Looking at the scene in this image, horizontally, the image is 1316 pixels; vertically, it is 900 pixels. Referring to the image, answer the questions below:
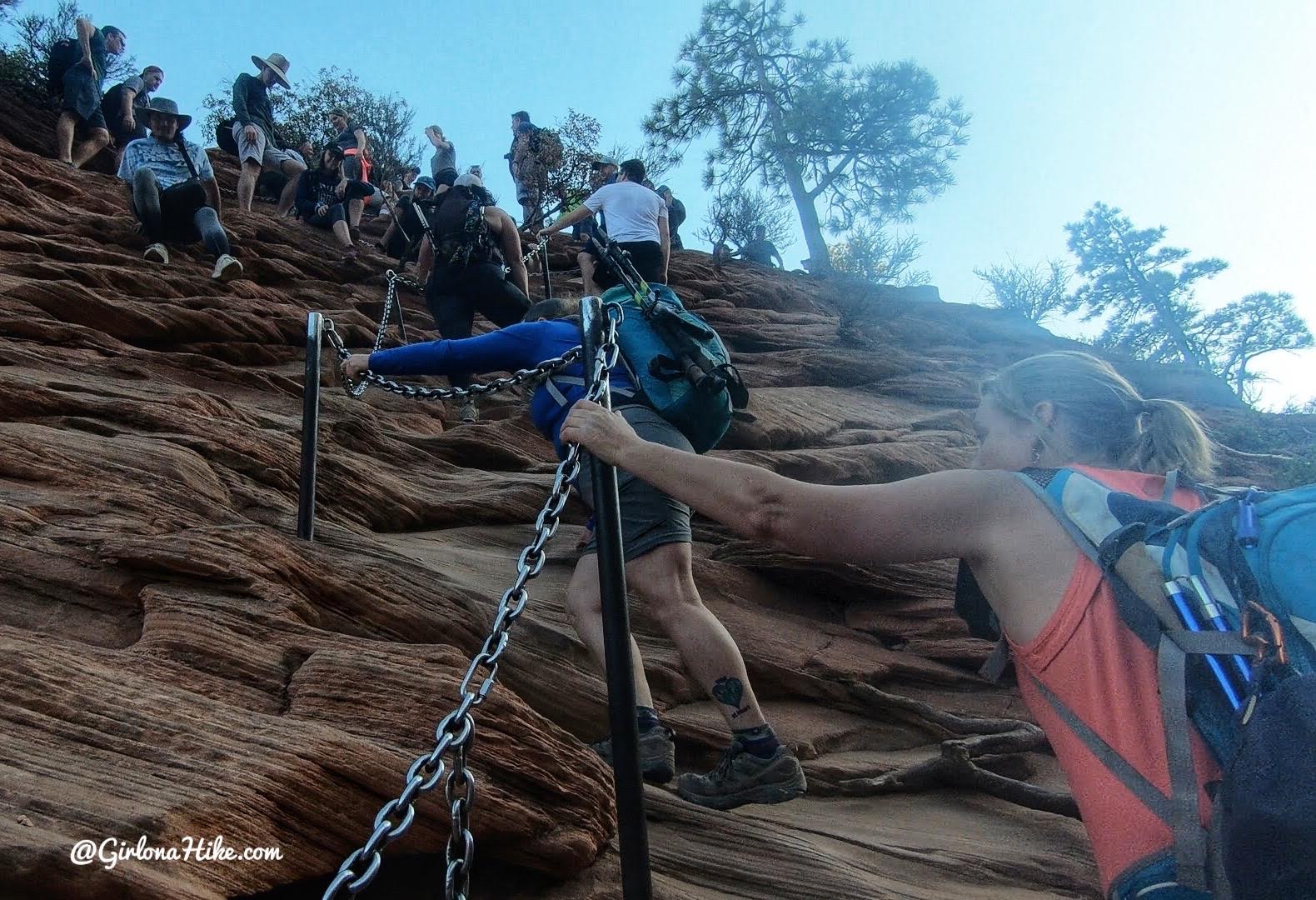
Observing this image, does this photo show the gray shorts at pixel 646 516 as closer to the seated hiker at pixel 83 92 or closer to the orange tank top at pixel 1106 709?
the orange tank top at pixel 1106 709

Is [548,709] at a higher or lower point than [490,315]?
lower

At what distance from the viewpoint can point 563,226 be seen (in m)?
10.1

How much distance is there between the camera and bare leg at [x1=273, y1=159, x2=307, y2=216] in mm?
14633

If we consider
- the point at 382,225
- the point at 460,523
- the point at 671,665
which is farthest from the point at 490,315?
the point at 382,225

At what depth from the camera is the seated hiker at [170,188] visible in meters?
10.2

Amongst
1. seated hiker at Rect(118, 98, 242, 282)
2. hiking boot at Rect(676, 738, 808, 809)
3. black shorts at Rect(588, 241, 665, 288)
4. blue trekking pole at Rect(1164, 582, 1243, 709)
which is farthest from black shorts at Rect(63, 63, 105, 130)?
blue trekking pole at Rect(1164, 582, 1243, 709)

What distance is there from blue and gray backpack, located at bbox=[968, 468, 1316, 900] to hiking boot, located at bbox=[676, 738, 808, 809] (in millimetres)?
1902

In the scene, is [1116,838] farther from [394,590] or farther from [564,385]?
[394,590]

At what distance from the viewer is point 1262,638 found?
5.65 feet

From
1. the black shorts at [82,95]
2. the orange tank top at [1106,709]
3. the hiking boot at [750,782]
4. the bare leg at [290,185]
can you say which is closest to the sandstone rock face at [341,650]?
the hiking boot at [750,782]

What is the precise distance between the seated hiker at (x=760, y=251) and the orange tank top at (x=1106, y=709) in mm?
20381

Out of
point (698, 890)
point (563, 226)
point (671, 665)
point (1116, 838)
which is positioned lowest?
point (698, 890)

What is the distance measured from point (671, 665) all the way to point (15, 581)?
3.08 m

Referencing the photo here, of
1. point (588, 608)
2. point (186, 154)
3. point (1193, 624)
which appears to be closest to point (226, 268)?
point (186, 154)
